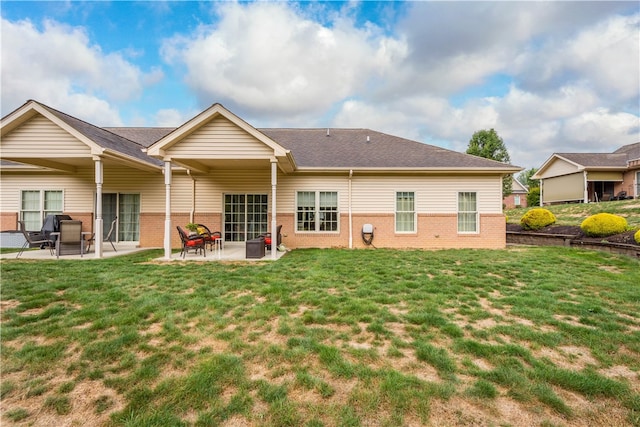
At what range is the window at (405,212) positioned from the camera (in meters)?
11.4

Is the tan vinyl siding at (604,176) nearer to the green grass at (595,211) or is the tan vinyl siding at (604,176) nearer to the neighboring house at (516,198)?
the green grass at (595,211)

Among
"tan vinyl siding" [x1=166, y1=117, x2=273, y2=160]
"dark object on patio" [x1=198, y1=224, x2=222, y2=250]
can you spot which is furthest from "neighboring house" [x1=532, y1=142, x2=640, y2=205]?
"dark object on patio" [x1=198, y1=224, x2=222, y2=250]

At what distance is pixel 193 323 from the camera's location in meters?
3.73

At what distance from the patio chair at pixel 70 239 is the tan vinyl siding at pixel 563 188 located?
33.5 metres

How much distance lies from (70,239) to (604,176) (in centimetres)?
3531

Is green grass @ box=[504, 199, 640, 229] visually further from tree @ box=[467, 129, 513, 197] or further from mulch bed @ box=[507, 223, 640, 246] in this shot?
tree @ box=[467, 129, 513, 197]

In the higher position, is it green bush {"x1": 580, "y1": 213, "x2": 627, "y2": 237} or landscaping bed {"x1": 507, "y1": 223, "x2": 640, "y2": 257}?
green bush {"x1": 580, "y1": 213, "x2": 627, "y2": 237}

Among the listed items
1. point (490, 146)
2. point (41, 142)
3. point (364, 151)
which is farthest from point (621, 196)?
point (41, 142)

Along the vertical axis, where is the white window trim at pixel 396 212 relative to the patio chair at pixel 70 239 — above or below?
above

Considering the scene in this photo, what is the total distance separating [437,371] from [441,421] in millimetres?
671

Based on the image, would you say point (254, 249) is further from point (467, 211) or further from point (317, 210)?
point (467, 211)

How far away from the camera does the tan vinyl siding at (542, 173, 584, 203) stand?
2408cm

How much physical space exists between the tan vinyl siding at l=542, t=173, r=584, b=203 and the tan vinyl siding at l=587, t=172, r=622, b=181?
0.58 meters

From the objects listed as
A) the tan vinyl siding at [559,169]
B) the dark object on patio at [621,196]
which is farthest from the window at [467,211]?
the dark object on patio at [621,196]
